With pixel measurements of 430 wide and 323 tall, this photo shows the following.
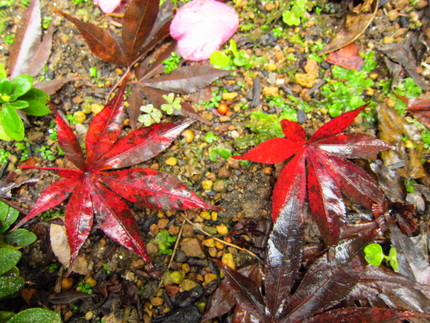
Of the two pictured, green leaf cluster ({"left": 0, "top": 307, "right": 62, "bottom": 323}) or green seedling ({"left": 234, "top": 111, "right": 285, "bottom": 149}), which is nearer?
green leaf cluster ({"left": 0, "top": 307, "right": 62, "bottom": 323})

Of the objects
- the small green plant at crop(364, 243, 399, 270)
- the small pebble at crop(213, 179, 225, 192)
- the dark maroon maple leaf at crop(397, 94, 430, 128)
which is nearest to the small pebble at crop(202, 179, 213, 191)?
the small pebble at crop(213, 179, 225, 192)

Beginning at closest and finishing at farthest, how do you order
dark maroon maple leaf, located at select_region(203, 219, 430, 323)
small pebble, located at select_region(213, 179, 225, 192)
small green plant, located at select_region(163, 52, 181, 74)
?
dark maroon maple leaf, located at select_region(203, 219, 430, 323), small pebble, located at select_region(213, 179, 225, 192), small green plant, located at select_region(163, 52, 181, 74)

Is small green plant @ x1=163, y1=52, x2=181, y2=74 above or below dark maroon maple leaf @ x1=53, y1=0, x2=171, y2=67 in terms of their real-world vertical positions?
below

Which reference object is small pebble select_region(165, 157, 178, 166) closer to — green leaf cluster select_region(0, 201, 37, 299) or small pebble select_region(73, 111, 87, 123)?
small pebble select_region(73, 111, 87, 123)

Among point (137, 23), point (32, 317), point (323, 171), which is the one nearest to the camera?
point (32, 317)

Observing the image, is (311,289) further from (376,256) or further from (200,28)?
(200,28)

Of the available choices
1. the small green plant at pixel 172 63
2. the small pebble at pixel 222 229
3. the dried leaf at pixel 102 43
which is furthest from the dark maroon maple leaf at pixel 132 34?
the small pebble at pixel 222 229

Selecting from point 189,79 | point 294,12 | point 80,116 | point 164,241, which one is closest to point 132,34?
point 189,79
